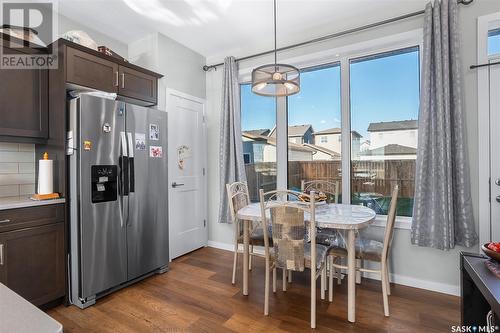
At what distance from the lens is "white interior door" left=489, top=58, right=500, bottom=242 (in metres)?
2.24

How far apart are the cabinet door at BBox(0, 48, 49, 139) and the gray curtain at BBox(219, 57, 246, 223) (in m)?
1.90

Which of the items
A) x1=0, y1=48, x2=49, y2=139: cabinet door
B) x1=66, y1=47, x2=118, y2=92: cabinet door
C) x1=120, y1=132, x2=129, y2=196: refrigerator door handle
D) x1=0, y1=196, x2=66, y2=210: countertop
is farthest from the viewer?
x1=120, y1=132, x2=129, y2=196: refrigerator door handle

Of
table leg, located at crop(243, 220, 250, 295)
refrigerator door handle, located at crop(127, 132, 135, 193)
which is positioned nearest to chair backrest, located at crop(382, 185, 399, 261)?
table leg, located at crop(243, 220, 250, 295)

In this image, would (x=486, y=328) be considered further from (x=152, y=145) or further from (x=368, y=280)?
(x=152, y=145)

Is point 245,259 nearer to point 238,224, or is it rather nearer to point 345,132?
point 238,224

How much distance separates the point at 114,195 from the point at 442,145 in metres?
3.03

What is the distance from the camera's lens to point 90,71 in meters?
2.41

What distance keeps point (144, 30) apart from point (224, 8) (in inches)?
43.2

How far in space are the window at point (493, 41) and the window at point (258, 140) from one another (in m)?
2.18

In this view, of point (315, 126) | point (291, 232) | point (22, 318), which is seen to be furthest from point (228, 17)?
point (22, 318)

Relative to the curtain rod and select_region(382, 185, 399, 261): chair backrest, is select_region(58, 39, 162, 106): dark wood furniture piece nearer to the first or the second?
the curtain rod

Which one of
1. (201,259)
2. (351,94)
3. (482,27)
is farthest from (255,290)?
(482,27)

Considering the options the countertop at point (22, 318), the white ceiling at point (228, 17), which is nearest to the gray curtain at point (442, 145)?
the white ceiling at point (228, 17)

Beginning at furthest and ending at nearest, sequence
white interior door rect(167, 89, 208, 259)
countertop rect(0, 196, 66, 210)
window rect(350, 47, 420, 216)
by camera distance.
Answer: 1. white interior door rect(167, 89, 208, 259)
2. window rect(350, 47, 420, 216)
3. countertop rect(0, 196, 66, 210)
